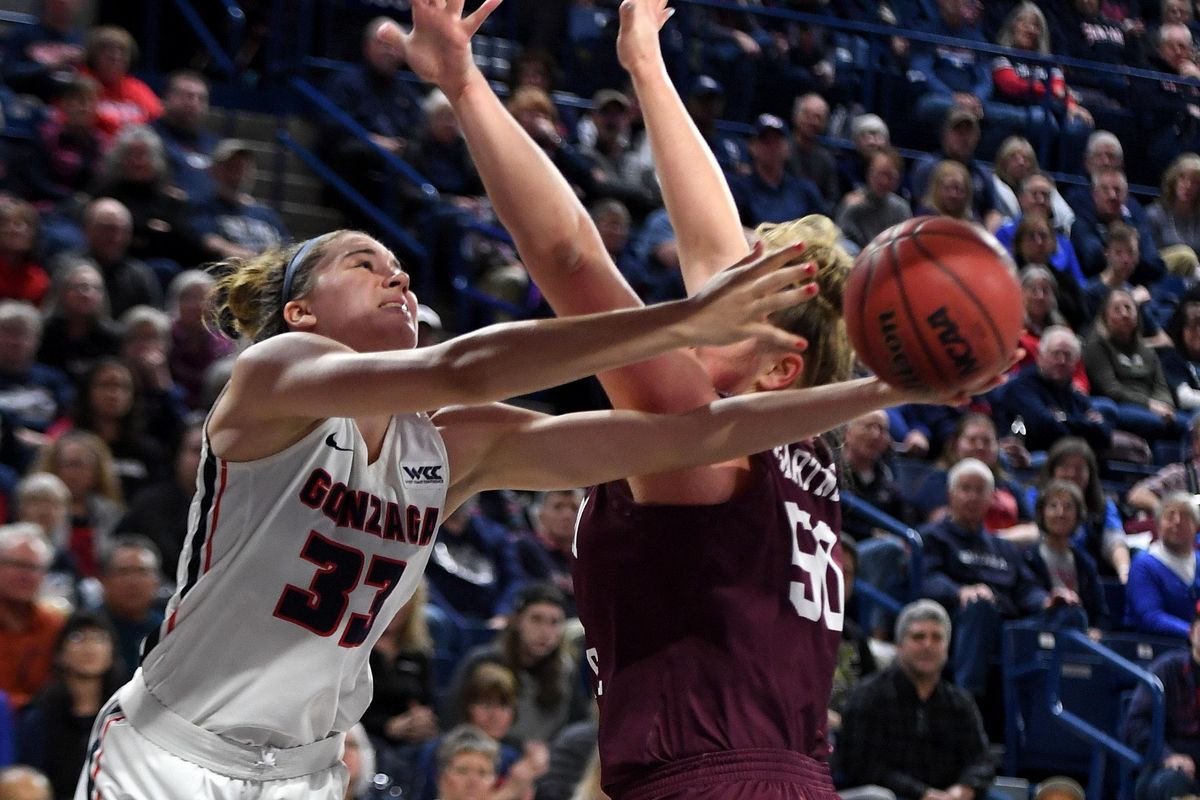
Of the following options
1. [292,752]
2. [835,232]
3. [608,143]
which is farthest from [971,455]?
[292,752]

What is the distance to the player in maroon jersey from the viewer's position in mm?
3031

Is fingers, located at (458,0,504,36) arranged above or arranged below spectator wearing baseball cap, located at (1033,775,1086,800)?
above

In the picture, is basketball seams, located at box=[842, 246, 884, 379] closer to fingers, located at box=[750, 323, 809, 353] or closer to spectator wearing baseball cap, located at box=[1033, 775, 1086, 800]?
fingers, located at box=[750, 323, 809, 353]

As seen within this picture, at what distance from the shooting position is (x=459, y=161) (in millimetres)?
9555

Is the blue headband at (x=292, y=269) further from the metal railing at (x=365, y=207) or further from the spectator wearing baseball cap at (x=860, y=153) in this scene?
the spectator wearing baseball cap at (x=860, y=153)

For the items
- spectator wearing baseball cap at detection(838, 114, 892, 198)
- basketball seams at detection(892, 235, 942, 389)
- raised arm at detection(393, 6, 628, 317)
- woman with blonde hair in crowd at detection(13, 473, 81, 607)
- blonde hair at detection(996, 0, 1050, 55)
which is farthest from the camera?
blonde hair at detection(996, 0, 1050, 55)

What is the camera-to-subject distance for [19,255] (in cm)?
745

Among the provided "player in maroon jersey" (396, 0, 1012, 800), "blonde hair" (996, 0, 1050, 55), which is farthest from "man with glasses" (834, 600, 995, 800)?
"blonde hair" (996, 0, 1050, 55)

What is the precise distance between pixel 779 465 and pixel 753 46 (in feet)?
29.6

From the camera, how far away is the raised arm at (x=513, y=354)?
2.55 m

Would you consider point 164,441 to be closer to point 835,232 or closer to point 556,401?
point 556,401

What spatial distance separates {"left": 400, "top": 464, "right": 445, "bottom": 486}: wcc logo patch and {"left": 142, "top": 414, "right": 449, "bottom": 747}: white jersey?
0.15 feet

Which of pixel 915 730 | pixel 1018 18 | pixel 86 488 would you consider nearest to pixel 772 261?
pixel 86 488

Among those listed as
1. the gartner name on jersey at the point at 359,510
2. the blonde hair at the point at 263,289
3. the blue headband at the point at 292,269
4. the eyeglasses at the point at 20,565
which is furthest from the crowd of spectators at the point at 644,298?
the gartner name on jersey at the point at 359,510
